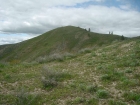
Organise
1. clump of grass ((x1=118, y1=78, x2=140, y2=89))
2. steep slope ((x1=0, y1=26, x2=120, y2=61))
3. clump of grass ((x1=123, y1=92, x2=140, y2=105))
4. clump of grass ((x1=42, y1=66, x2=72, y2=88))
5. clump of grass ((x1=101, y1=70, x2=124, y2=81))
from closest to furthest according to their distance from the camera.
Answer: clump of grass ((x1=123, y1=92, x2=140, y2=105)) < clump of grass ((x1=118, y1=78, x2=140, y2=89)) < clump of grass ((x1=42, y1=66, x2=72, y2=88)) < clump of grass ((x1=101, y1=70, x2=124, y2=81)) < steep slope ((x1=0, y1=26, x2=120, y2=61))

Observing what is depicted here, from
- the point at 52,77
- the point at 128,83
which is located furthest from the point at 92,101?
the point at 52,77

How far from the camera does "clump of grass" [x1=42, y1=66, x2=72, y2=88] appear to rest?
9156 mm

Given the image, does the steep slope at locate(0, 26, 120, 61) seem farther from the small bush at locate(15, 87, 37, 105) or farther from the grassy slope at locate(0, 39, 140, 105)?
the small bush at locate(15, 87, 37, 105)

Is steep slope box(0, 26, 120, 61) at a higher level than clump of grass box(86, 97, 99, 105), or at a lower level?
higher

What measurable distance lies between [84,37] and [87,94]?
78461 millimetres

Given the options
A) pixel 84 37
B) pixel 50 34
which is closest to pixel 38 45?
pixel 50 34

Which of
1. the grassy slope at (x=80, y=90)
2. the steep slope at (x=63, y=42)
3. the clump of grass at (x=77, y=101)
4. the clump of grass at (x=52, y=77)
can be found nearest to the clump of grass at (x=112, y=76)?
the grassy slope at (x=80, y=90)

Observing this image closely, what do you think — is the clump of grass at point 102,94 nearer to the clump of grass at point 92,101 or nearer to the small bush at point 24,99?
the clump of grass at point 92,101

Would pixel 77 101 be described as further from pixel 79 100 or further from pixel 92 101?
pixel 92 101

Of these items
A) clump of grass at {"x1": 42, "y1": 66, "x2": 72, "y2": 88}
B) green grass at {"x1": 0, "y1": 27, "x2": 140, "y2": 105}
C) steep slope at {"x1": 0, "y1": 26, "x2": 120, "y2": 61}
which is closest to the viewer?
green grass at {"x1": 0, "y1": 27, "x2": 140, "y2": 105}

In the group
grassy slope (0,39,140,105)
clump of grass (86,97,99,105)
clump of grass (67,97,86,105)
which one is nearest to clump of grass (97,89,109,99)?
grassy slope (0,39,140,105)

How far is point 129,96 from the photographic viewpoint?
691cm

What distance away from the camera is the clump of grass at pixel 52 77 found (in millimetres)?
9156

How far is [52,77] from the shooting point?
402 inches
